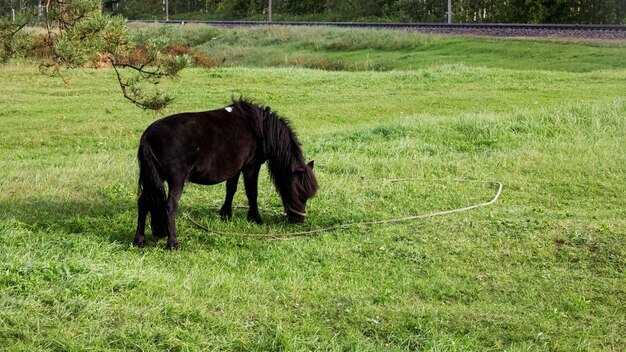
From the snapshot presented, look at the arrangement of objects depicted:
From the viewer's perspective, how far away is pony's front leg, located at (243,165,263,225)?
9.01 metres

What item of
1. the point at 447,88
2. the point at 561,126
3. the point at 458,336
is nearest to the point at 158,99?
the point at 458,336

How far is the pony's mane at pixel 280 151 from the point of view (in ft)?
29.1

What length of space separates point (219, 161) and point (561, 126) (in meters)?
8.15

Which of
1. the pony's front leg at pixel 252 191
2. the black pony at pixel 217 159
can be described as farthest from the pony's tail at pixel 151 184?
the pony's front leg at pixel 252 191

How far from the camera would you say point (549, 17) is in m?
41.8

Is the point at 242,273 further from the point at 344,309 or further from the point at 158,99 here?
the point at 158,99

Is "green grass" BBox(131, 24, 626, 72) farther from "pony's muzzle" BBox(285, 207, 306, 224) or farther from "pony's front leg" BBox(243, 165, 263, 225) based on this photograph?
"pony's muzzle" BBox(285, 207, 306, 224)

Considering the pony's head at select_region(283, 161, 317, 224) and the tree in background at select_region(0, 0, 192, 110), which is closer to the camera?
the tree in background at select_region(0, 0, 192, 110)

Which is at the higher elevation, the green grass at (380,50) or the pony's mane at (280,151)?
the green grass at (380,50)

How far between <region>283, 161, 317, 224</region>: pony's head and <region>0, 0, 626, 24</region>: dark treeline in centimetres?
385

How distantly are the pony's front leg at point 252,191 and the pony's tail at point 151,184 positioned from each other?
1.33 m

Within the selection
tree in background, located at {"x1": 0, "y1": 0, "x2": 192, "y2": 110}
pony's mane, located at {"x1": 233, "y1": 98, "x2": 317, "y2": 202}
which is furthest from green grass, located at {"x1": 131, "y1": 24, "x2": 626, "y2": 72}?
pony's mane, located at {"x1": 233, "y1": 98, "x2": 317, "y2": 202}

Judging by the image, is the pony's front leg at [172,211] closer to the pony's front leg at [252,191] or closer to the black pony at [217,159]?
the black pony at [217,159]

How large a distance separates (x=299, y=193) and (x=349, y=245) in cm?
121
